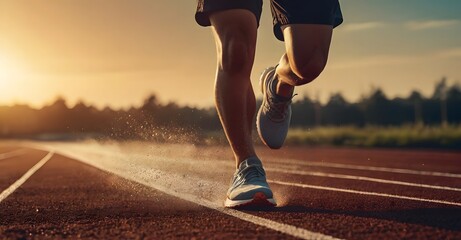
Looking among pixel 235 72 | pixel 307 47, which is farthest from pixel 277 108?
pixel 235 72

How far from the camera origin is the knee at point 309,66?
417cm

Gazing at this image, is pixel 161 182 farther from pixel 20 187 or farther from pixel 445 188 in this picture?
pixel 445 188

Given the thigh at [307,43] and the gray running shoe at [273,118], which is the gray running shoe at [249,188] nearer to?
the thigh at [307,43]

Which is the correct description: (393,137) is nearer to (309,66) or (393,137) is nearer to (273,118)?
(273,118)

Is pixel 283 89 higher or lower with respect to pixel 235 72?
lower

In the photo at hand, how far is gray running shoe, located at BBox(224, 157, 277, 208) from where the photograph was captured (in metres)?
3.62

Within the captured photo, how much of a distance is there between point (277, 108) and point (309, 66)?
2.46 feet

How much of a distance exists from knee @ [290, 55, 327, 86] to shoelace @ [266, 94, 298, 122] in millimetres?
535

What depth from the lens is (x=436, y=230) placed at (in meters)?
2.77

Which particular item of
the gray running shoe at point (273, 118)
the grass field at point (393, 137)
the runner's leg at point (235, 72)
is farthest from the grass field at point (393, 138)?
the runner's leg at point (235, 72)

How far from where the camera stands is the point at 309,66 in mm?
4195

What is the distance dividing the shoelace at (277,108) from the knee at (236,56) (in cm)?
87

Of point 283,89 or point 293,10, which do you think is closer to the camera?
point 293,10

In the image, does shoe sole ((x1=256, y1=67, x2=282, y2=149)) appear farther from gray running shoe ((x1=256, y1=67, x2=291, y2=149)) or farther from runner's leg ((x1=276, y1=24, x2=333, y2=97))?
runner's leg ((x1=276, y1=24, x2=333, y2=97))
